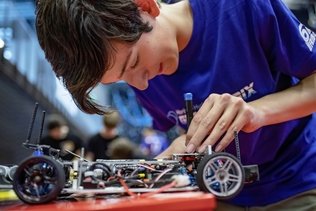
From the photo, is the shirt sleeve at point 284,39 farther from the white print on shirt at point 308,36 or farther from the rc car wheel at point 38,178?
the rc car wheel at point 38,178

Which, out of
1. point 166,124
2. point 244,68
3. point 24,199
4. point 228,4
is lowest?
point 24,199

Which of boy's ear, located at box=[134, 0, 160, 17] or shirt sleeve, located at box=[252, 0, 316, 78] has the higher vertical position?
boy's ear, located at box=[134, 0, 160, 17]

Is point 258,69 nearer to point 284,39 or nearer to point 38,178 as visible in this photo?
point 284,39

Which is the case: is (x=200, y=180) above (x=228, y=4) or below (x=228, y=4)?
below

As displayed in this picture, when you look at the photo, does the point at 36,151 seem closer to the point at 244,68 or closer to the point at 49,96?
the point at 244,68

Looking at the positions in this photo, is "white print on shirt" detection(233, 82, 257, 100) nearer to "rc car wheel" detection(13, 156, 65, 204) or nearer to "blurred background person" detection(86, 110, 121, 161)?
"rc car wheel" detection(13, 156, 65, 204)

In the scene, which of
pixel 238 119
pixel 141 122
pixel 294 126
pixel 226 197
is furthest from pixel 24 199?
pixel 141 122

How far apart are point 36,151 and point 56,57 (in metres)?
0.20

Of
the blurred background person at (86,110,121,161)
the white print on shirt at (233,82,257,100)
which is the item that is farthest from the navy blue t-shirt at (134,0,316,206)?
the blurred background person at (86,110,121,161)

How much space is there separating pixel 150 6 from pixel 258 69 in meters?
0.26

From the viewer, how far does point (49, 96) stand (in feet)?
17.2

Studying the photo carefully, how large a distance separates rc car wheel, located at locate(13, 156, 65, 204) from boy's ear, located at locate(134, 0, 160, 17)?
0.37 m

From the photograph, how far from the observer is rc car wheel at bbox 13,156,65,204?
60cm

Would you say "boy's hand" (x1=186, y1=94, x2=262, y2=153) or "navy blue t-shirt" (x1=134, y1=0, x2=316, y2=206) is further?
"navy blue t-shirt" (x1=134, y1=0, x2=316, y2=206)
